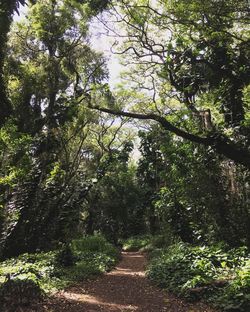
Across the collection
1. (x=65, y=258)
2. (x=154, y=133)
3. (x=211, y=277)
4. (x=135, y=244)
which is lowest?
(x=135, y=244)

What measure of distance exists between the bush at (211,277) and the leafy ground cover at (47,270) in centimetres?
229

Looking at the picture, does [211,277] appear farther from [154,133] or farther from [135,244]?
[135,244]

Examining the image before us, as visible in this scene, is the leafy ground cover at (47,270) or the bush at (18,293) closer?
the bush at (18,293)

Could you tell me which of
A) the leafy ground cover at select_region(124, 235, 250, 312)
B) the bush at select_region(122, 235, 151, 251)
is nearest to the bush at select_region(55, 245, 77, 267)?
the leafy ground cover at select_region(124, 235, 250, 312)

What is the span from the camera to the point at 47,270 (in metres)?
9.57

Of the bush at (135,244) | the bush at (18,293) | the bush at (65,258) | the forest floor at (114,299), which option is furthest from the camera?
the bush at (135,244)

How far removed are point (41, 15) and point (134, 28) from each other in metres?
5.87

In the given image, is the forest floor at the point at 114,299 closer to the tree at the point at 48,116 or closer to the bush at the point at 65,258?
the bush at the point at 65,258

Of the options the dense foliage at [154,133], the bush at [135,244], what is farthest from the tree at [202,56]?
the bush at [135,244]

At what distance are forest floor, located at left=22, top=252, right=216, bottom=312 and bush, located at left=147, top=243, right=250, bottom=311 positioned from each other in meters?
0.28

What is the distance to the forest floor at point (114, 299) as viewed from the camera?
6691 millimetres

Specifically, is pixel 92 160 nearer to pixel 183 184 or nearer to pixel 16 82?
pixel 16 82

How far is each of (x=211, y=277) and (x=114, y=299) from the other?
2194 millimetres

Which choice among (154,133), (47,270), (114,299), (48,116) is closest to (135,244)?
(154,133)
